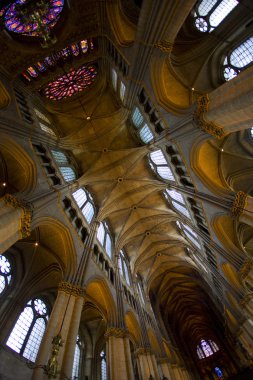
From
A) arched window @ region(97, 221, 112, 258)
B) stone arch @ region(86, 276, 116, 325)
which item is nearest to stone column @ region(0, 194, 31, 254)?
stone arch @ region(86, 276, 116, 325)

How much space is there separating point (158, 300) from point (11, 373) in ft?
62.4

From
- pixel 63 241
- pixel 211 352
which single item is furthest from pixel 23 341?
pixel 211 352

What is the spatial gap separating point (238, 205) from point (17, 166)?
36.2 feet

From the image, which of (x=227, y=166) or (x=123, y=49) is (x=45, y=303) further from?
(x=123, y=49)

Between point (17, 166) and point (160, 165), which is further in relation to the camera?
point (160, 165)

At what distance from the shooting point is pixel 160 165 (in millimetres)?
16125

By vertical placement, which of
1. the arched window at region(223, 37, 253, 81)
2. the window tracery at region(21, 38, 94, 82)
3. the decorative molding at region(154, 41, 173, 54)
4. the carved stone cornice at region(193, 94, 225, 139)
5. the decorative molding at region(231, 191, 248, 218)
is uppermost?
the window tracery at region(21, 38, 94, 82)

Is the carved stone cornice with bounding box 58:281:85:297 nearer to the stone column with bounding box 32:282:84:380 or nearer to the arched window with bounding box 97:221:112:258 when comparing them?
the stone column with bounding box 32:282:84:380

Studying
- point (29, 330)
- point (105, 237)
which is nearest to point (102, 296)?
point (29, 330)

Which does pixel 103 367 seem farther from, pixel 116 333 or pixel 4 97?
pixel 4 97

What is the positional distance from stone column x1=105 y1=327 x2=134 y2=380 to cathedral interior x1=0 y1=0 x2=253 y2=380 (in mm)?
62

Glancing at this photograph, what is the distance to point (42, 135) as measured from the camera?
487 inches

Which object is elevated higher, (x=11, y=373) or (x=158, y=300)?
(x=158, y=300)

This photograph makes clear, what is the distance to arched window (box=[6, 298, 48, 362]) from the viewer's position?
11.0 meters
